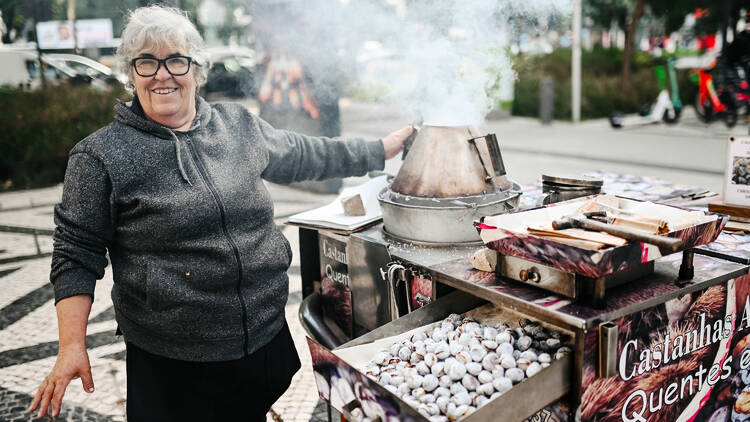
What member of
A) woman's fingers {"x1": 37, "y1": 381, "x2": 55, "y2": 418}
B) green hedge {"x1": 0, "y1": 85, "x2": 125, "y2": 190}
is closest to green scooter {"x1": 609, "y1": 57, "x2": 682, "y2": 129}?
green hedge {"x1": 0, "y1": 85, "x2": 125, "y2": 190}

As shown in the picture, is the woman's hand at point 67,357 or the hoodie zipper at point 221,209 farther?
the hoodie zipper at point 221,209

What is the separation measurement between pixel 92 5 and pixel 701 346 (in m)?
16.4

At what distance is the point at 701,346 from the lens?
2.11 meters

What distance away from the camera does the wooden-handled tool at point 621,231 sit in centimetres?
167

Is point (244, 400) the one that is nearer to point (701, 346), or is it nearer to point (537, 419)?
point (537, 419)

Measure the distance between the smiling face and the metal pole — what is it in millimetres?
12186

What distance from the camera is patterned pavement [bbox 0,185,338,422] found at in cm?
322

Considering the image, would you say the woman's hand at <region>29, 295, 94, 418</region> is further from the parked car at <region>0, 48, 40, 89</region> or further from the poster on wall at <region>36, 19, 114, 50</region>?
the poster on wall at <region>36, 19, 114, 50</region>

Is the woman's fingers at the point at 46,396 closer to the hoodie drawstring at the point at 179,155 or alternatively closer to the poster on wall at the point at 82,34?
the hoodie drawstring at the point at 179,155

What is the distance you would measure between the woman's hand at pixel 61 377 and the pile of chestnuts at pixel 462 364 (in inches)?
35.8

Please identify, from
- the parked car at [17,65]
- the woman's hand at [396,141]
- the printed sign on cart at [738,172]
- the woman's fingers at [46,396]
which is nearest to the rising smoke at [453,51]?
the woman's hand at [396,141]

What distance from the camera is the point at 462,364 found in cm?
183

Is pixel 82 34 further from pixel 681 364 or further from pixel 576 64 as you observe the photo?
pixel 681 364

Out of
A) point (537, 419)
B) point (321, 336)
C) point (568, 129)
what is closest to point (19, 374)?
point (321, 336)
